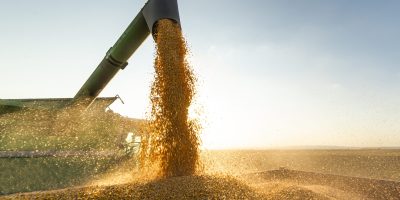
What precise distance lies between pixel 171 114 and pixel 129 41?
1964 mm

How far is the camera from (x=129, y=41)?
5789 millimetres

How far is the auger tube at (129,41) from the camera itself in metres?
5.19

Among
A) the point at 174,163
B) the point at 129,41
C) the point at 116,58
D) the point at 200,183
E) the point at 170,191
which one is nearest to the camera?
the point at 170,191

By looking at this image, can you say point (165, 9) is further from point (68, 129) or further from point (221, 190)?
point (68, 129)

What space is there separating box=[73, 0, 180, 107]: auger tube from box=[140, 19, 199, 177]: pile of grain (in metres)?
0.17

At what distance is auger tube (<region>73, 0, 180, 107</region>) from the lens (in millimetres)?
5188

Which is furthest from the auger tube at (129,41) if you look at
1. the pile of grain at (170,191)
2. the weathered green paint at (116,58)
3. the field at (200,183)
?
the pile of grain at (170,191)

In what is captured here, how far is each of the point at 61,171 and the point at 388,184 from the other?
7.46 m

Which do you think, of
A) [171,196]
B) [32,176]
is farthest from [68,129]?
[171,196]

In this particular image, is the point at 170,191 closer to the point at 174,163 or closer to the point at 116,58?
the point at 174,163

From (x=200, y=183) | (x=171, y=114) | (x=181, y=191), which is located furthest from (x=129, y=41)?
(x=181, y=191)

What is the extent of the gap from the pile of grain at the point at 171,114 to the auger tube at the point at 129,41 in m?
0.17

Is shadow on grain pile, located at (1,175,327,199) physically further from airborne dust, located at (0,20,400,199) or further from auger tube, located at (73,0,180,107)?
auger tube, located at (73,0,180,107)

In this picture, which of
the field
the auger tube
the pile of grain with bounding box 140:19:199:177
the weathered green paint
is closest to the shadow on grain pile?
the field
